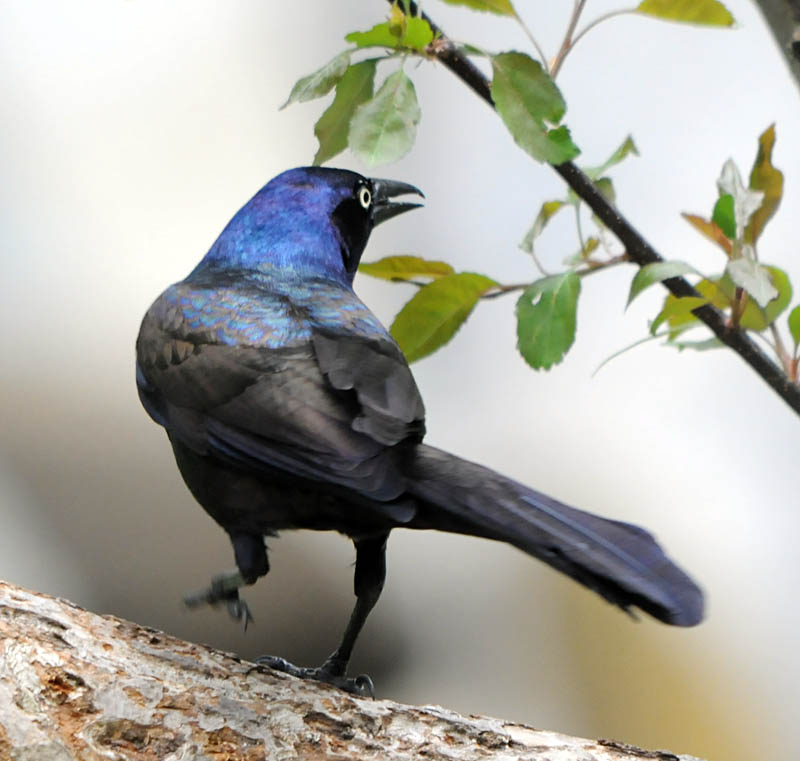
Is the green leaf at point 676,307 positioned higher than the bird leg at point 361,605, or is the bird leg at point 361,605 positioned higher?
the green leaf at point 676,307

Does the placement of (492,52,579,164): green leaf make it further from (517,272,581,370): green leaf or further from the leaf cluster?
(517,272,581,370): green leaf

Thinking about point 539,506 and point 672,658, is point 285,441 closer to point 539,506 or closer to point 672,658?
point 539,506

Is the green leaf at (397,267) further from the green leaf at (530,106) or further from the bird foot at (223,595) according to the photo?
the bird foot at (223,595)

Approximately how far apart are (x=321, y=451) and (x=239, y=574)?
0.32 meters

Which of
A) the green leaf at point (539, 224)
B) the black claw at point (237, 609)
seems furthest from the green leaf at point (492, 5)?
the black claw at point (237, 609)

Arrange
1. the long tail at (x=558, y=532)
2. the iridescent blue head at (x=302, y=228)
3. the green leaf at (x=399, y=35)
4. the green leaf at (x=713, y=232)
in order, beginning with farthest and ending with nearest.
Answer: the iridescent blue head at (x=302, y=228), the green leaf at (x=713, y=232), the green leaf at (x=399, y=35), the long tail at (x=558, y=532)

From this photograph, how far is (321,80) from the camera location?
139cm

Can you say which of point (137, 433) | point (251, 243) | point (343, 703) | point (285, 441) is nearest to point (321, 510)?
point (285, 441)

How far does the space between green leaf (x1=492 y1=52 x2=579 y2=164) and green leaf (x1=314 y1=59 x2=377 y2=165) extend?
18 cm

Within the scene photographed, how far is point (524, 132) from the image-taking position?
1.31m

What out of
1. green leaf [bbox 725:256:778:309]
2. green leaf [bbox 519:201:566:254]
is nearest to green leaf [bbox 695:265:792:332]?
green leaf [bbox 725:256:778:309]

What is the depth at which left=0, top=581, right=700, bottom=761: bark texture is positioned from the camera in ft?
4.01

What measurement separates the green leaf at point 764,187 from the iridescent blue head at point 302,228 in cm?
68

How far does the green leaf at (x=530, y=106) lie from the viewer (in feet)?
4.27
